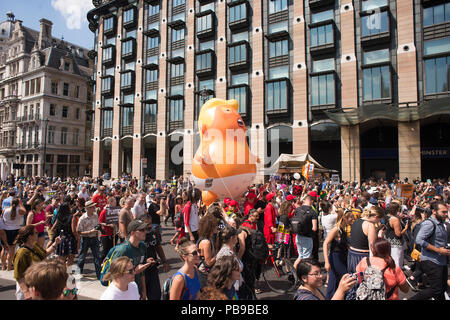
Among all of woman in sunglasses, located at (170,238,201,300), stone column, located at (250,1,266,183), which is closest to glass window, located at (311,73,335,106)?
stone column, located at (250,1,266,183)

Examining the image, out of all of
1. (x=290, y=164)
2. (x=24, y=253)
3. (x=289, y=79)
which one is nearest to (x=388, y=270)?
(x=24, y=253)

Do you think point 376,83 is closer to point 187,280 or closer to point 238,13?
point 238,13

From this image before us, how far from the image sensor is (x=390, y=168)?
82.7 ft

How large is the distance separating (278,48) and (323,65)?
4.52 m

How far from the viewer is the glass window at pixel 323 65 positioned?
2373 centimetres

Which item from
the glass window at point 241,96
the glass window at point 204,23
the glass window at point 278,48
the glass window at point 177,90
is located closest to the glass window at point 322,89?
the glass window at point 278,48

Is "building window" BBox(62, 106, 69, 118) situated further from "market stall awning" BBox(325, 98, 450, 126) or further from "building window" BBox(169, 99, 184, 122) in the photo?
"market stall awning" BBox(325, 98, 450, 126)

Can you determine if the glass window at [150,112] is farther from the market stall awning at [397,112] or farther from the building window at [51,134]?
the building window at [51,134]

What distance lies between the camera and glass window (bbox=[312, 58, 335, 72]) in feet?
77.9

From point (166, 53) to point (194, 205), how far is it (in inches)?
1154

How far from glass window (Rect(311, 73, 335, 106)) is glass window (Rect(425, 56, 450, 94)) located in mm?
6434

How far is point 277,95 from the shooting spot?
25.6 meters
